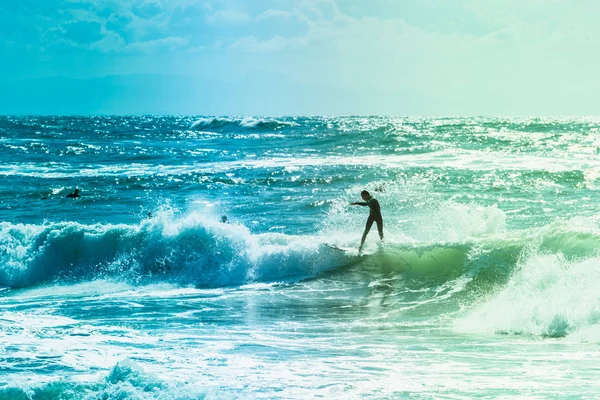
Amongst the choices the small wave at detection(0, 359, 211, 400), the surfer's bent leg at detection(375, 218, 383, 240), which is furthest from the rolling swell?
the small wave at detection(0, 359, 211, 400)

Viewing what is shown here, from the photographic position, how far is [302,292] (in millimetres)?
14328

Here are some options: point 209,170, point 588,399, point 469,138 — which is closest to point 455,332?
point 588,399

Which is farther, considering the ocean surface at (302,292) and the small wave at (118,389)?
the ocean surface at (302,292)

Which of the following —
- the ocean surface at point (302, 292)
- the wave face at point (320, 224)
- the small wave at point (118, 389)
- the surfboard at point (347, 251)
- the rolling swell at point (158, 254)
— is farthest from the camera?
the surfboard at point (347, 251)

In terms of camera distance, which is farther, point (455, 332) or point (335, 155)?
point (335, 155)

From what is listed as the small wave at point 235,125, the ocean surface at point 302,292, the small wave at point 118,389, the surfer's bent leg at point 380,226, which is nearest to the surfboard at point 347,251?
the ocean surface at point 302,292

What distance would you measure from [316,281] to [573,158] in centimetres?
3122

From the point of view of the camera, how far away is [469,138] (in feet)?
200

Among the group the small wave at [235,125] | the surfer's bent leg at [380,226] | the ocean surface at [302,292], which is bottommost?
the ocean surface at [302,292]

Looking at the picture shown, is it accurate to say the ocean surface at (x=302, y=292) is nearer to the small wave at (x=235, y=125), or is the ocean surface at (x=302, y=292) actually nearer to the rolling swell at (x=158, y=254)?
the rolling swell at (x=158, y=254)

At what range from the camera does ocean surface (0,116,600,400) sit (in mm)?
8523

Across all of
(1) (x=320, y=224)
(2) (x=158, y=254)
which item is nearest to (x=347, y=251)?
(2) (x=158, y=254)

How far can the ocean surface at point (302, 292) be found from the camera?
8.52m

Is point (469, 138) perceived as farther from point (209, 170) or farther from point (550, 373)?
point (550, 373)
